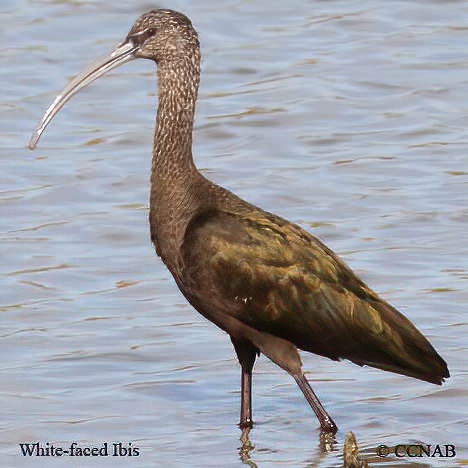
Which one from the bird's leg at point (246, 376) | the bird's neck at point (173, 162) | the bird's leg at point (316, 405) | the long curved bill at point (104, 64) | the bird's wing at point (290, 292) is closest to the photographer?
the bird's wing at point (290, 292)

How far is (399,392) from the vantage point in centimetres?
1064

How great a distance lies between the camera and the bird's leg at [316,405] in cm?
977

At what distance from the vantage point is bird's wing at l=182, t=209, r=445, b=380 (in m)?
9.52

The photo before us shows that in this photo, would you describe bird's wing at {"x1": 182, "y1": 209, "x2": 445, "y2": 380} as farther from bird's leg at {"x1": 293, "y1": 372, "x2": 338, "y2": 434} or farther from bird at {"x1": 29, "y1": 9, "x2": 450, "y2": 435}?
bird's leg at {"x1": 293, "y1": 372, "x2": 338, "y2": 434}

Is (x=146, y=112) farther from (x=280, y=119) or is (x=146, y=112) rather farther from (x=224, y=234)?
(x=224, y=234)

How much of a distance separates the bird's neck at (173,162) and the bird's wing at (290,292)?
0.38 feet

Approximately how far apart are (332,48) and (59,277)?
701 centimetres

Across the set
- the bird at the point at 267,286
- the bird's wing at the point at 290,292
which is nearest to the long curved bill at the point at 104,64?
the bird at the point at 267,286

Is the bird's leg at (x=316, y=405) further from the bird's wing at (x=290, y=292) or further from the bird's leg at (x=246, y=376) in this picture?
the bird's leg at (x=246, y=376)

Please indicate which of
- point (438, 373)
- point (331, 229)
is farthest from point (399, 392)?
point (331, 229)

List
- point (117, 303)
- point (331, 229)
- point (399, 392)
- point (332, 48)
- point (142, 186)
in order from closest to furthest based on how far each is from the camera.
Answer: point (399, 392) < point (117, 303) < point (331, 229) < point (142, 186) < point (332, 48)

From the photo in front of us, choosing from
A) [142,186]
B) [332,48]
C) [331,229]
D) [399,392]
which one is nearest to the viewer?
[399,392]

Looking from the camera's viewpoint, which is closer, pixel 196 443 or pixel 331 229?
pixel 196 443

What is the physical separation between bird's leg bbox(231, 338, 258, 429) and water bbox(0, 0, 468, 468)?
0.10m
